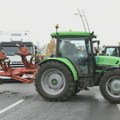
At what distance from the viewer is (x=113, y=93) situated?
14883mm

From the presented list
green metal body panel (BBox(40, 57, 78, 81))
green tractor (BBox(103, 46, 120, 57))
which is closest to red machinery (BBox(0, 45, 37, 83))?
green metal body panel (BBox(40, 57, 78, 81))

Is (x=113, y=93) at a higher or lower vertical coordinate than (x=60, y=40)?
lower

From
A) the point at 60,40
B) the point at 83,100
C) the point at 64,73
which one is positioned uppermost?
the point at 60,40

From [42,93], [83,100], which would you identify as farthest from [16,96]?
[83,100]

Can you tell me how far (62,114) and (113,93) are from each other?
10.5 feet

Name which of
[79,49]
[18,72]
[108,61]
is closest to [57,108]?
[79,49]

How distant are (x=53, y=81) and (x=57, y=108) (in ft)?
7.67

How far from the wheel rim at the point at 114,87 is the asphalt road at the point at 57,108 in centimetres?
39

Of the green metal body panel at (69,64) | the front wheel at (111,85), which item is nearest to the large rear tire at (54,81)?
the green metal body panel at (69,64)

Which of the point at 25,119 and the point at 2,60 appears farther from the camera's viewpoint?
the point at 2,60

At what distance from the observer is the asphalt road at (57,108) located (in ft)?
38.6

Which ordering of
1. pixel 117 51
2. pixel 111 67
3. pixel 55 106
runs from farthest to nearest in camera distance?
pixel 117 51 < pixel 111 67 < pixel 55 106

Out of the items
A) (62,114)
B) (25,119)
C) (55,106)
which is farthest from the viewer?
(55,106)

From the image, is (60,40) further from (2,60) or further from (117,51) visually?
(117,51)
